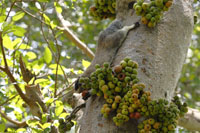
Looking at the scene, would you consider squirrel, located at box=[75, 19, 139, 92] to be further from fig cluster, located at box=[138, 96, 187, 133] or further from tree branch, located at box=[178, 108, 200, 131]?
tree branch, located at box=[178, 108, 200, 131]

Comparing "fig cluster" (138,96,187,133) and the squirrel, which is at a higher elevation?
the squirrel

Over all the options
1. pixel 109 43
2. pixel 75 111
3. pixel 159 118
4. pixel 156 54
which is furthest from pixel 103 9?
pixel 159 118

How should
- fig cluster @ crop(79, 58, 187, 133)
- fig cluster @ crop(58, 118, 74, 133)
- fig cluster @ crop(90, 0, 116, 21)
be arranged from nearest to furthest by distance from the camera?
fig cluster @ crop(79, 58, 187, 133) < fig cluster @ crop(58, 118, 74, 133) < fig cluster @ crop(90, 0, 116, 21)

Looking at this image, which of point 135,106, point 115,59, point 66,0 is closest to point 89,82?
point 115,59

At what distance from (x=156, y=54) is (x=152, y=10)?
0.35 meters

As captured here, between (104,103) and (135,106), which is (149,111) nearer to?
(135,106)

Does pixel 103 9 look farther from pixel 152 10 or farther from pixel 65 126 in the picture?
pixel 65 126

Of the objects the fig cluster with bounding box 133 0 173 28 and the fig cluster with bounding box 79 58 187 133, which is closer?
the fig cluster with bounding box 79 58 187 133

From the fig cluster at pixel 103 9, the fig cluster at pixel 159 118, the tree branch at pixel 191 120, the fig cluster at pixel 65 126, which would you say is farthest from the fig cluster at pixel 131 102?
the tree branch at pixel 191 120

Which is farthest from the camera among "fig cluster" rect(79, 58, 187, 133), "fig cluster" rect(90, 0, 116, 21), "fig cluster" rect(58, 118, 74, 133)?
"fig cluster" rect(90, 0, 116, 21)

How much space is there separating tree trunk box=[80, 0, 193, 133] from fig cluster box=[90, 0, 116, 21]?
1.24 ft

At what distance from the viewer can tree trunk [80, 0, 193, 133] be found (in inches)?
65.4

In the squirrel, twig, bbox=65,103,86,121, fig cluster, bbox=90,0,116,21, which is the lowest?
twig, bbox=65,103,86,121

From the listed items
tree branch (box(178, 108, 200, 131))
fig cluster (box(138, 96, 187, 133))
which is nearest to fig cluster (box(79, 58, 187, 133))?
fig cluster (box(138, 96, 187, 133))
